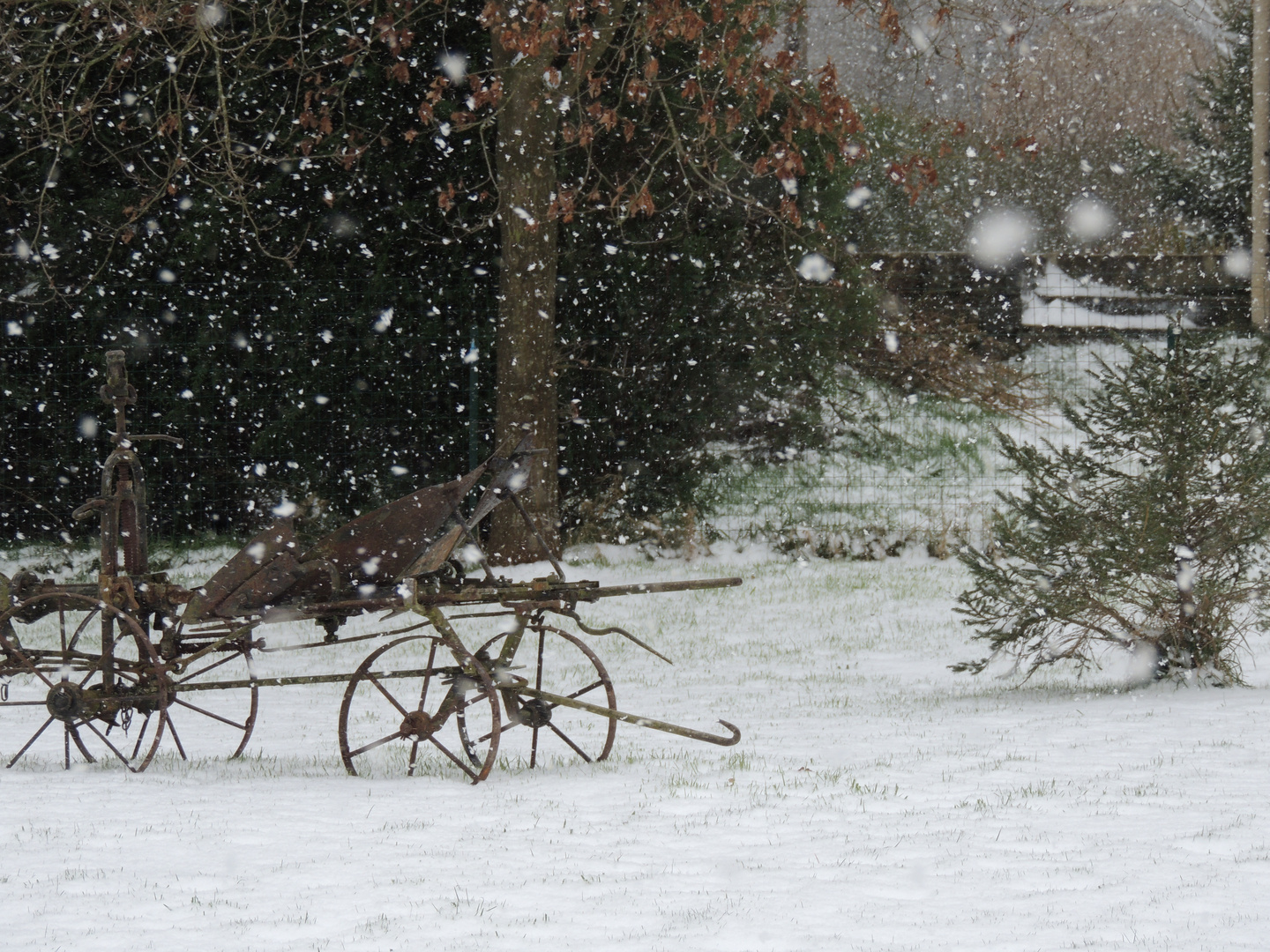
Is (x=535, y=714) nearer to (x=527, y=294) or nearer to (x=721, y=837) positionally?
(x=721, y=837)

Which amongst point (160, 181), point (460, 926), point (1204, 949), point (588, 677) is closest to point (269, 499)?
point (160, 181)

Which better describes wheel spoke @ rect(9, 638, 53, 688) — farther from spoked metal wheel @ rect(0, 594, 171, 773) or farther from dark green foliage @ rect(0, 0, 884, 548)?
dark green foliage @ rect(0, 0, 884, 548)

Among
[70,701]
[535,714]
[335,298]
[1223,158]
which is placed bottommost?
[535,714]

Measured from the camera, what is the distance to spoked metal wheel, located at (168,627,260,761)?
6.02 meters

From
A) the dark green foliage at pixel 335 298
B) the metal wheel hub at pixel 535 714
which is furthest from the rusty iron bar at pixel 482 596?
the dark green foliage at pixel 335 298

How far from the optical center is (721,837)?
462cm

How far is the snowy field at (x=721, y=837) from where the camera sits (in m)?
3.66

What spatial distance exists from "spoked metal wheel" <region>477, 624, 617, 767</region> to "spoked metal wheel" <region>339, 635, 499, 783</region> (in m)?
0.18

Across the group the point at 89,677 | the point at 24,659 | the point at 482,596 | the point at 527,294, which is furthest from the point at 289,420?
the point at 482,596

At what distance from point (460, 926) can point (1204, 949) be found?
1.85 meters

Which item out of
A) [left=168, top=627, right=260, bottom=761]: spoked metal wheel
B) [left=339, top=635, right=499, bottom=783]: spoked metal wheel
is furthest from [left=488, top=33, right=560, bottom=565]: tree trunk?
[left=339, top=635, right=499, bottom=783]: spoked metal wheel

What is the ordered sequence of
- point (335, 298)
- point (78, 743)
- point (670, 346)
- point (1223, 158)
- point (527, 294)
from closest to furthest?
point (78, 743) → point (527, 294) → point (335, 298) → point (670, 346) → point (1223, 158)

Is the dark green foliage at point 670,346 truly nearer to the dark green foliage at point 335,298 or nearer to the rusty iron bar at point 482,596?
the dark green foliage at point 335,298

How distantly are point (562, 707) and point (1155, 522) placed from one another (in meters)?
3.11
